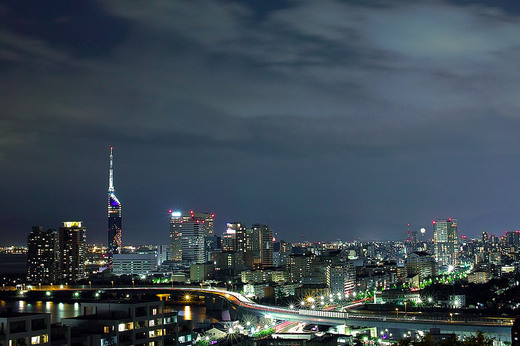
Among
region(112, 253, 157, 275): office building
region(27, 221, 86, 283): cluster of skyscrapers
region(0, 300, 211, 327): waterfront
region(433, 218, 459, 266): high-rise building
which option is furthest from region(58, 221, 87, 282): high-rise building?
region(433, 218, 459, 266): high-rise building

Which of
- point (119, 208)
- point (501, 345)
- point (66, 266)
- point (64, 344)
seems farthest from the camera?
point (119, 208)

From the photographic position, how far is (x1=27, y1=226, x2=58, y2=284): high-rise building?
2076 inches

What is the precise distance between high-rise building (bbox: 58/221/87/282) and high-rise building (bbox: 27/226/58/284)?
0.45 meters

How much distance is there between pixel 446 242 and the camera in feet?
256

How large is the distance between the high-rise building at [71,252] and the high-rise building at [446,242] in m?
40.2

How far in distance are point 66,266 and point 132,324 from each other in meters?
44.9

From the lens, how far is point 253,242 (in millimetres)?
61312

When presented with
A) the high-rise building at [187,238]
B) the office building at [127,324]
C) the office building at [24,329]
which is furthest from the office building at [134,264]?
the office building at [24,329]

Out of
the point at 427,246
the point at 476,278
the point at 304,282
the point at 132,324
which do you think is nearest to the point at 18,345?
the point at 132,324

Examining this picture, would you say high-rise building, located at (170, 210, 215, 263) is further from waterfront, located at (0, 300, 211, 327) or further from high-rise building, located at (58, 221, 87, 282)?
waterfront, located at (0, 300, 211, 327)

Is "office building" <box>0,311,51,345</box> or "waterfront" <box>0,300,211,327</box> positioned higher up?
"office building" <box>0,311,51,345</box>

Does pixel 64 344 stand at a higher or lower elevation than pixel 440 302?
higher

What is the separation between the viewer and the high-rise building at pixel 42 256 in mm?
52719

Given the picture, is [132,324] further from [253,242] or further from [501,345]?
[253,242]
